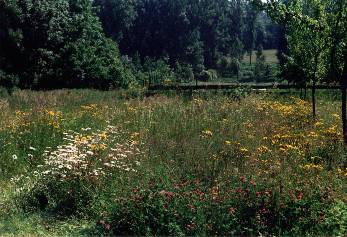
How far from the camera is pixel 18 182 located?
7.23 metres

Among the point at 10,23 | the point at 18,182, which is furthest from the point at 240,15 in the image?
the point at 18,182

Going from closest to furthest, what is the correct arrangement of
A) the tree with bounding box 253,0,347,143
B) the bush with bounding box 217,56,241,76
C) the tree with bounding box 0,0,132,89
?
the tree with bounding box 253,0,347,143, the tree with bounding box 0,0,132,89, the bush with bounding box 217,56,241,76

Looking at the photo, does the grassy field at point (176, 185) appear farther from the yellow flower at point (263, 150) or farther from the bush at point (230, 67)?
the bush at point (230, 67)

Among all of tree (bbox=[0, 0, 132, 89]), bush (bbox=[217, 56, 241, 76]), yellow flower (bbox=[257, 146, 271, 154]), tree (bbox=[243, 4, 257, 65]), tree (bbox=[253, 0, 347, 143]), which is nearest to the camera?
yellow flower (bbox=[257, 146, 271, 154])

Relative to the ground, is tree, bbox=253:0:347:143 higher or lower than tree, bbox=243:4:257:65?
lower

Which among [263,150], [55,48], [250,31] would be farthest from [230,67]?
[263,150]

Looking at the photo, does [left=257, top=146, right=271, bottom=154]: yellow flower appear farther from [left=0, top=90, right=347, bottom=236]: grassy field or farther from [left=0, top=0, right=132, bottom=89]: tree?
[left=0, top=0, right=132, bottom=89]: tree

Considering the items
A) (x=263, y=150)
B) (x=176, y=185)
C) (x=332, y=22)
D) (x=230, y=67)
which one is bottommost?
(x=230, y=67)

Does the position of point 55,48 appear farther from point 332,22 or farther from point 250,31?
point 250,31

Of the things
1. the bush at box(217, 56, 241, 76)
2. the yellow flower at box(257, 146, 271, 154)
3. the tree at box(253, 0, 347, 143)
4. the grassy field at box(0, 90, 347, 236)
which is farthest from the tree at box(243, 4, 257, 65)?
the yellow flower at box(257, 146, 271, 154)

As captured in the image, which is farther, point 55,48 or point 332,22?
point 55,48

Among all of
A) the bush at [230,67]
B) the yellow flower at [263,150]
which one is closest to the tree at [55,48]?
the yellow flower at [263,150]

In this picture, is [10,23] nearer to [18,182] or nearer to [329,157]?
[18,182]

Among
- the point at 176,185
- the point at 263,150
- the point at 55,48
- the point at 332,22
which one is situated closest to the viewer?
the point at 176,185
